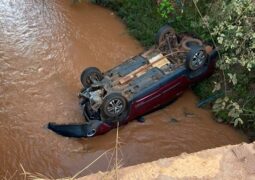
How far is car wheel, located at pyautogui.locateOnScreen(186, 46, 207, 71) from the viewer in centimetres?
707

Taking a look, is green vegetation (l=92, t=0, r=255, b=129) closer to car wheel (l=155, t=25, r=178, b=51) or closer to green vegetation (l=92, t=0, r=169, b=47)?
green vegetation (l=92, t=0, r=169, b=47)

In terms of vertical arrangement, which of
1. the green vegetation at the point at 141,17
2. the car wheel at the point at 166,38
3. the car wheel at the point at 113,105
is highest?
the green vegetation at the point at 141,17

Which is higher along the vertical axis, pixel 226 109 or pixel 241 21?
pixel 241 21

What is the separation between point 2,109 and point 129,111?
2512mm

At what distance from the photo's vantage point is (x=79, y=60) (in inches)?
343

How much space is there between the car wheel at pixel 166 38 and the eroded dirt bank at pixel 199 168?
4.25 metres

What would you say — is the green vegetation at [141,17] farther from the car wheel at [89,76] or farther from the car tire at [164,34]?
the car wheel at [89,76]

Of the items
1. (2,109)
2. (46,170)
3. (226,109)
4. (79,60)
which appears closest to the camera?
(46,170)

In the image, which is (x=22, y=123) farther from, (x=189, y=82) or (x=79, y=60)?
(x=189, y=82)

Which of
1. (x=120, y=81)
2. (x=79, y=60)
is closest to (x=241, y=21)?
(x=120, y=81)

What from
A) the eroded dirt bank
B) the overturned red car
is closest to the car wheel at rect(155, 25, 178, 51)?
the overturned red car

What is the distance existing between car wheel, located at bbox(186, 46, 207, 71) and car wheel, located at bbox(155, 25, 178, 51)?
54 centimetres

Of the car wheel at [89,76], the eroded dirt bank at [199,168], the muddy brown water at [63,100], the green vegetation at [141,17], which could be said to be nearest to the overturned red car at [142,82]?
the car wheel at [89,76]

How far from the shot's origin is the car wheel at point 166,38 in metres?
7.62
